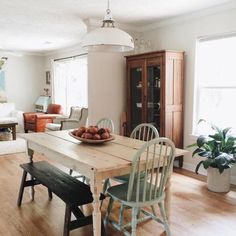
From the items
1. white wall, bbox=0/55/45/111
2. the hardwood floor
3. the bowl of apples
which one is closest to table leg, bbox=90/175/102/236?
the hardwood floor

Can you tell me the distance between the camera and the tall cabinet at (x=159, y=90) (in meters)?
4.08

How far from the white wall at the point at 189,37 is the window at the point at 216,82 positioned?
9 centimetres

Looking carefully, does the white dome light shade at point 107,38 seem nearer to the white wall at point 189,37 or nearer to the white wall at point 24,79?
the white wall at point 189,37

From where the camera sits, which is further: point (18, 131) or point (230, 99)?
point (18, 131)

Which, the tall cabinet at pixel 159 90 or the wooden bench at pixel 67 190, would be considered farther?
the tall cabinet at pixel 159 90

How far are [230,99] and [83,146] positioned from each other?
2351mm

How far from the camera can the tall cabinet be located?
4.08 metres

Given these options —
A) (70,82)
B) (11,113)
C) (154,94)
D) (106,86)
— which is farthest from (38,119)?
(154,94)

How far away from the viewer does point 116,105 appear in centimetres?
478

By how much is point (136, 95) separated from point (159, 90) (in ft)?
1.77

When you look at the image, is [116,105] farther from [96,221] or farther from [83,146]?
[96,221]

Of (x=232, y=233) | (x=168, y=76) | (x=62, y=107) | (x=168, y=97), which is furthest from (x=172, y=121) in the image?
(x=62, y=107)

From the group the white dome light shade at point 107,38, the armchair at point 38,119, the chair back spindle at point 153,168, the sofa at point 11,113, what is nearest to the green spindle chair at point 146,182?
the chair back spindle at point 153,168

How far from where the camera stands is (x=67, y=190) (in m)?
2.35
